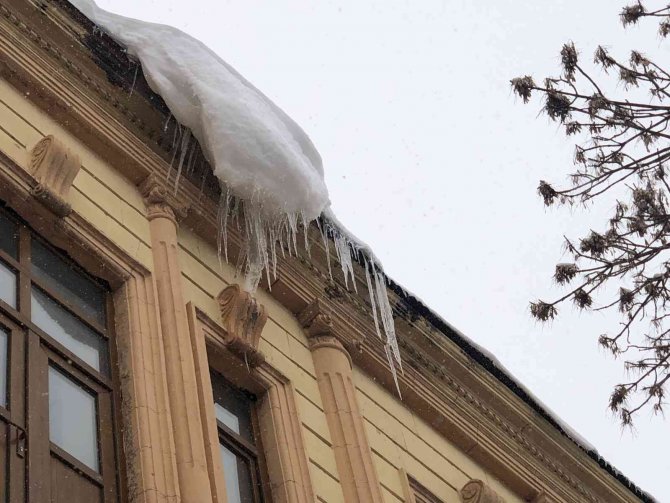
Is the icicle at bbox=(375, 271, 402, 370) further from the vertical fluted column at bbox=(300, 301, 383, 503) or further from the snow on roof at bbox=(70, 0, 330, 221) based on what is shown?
the snow on roof at bbox=(70, 0, 330, 221)

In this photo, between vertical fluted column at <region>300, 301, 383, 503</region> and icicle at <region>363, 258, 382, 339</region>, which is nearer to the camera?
vertical fluted column at <region>300, 301, 383, 503</region>

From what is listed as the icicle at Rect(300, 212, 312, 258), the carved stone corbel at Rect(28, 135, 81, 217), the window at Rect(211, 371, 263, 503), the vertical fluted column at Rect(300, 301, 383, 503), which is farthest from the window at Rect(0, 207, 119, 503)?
the vertical fluted column at Rect(300, 301, 383, 503)

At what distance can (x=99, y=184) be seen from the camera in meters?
9.50

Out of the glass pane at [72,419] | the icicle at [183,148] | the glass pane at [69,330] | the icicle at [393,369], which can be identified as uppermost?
the icicle at [183,148]

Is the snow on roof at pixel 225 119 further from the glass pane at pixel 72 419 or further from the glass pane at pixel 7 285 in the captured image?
the glass pane at pixel 72 419

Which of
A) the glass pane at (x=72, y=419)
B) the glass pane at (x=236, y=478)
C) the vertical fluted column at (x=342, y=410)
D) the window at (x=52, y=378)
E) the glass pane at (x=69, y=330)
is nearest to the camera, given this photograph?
the window at (x=52, y=378)

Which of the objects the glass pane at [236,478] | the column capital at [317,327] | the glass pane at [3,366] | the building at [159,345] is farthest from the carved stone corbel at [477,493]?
the glass pane at [3,366]

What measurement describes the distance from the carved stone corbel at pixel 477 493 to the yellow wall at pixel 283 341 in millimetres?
93

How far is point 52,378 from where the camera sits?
25.4ft

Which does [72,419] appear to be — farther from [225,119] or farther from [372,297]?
[372,297]

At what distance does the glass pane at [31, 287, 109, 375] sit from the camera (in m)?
8.12

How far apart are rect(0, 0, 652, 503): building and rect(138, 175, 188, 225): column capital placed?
0.05 ft

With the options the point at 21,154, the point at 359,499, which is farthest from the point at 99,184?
the point at 359,499

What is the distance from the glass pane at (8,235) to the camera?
829 centimetres
